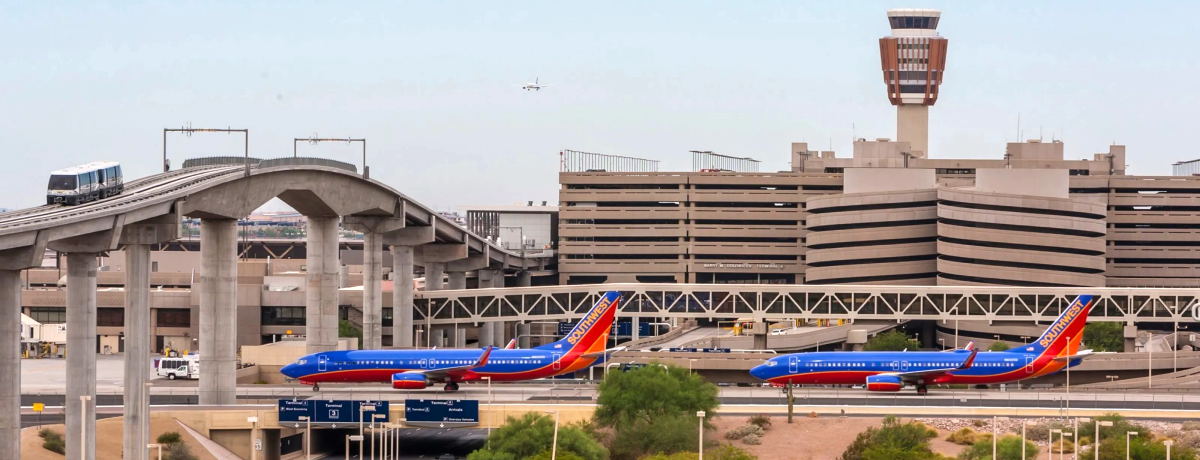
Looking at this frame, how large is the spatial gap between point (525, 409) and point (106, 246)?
27.7m

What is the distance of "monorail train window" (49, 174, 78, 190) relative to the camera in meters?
115

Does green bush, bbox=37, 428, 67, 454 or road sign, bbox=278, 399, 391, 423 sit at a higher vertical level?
road sign, bbox=278, 399, 391, 423

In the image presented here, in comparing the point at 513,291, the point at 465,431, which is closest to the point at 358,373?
the point at 465,431

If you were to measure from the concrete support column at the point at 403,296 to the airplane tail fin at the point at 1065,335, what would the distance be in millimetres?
67651

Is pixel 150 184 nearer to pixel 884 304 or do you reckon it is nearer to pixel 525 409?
pixel 525 409

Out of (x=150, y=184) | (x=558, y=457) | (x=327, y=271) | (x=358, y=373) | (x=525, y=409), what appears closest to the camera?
(x=558, y=457)

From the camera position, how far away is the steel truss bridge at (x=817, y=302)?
180500mm

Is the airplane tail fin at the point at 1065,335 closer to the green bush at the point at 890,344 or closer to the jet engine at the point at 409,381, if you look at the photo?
the jet engine at the point at 409,381

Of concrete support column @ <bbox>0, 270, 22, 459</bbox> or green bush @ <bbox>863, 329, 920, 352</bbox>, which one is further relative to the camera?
green bush @ <bbox>863, 329, 920, 352</bbox>

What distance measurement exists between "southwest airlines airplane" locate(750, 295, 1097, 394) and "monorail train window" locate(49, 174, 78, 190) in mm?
51718

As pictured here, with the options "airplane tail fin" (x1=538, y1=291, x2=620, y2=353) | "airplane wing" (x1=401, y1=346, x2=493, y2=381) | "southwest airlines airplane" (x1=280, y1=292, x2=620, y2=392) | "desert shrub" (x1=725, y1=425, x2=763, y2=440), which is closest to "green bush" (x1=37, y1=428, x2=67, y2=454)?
"southwest airlines airplane" (x1=280, y1=292, x2=620, y2=392)

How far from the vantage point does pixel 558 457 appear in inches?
4144

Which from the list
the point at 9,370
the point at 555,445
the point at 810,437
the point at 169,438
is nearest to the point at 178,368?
the point at 169,438

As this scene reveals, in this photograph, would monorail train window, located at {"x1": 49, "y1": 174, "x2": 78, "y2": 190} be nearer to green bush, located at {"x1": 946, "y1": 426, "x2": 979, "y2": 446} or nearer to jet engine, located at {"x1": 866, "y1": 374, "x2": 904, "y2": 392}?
green bush, located at {"x1": 946, "y1": 426, "x2": 979, "y2": 446}
